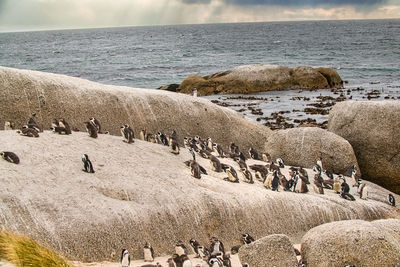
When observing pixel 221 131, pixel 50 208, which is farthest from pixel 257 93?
pixel 50 208

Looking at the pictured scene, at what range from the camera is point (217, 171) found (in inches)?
492

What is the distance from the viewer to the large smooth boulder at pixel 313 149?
16062 mm

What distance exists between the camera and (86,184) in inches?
378

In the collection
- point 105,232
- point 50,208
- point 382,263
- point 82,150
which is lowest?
point 382,263

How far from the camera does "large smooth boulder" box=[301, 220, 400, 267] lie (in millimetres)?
8430

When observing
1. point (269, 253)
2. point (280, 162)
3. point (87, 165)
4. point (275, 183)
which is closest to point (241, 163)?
point (275, 183)

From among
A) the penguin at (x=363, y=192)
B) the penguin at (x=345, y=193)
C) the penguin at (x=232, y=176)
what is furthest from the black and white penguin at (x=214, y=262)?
the penguin at (x=363, y=192)

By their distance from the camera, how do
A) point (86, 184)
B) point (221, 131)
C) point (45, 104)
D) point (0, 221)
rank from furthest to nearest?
1. point (221, 131)
2. point (45, 104)
3. point (86, 184)
4. point (0, 221)

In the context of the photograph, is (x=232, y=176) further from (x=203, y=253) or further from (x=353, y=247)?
(x=353, y=247)

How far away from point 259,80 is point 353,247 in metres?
31.3

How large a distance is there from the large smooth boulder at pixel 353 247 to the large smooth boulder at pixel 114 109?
858 cm

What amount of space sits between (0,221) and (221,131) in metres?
10.6

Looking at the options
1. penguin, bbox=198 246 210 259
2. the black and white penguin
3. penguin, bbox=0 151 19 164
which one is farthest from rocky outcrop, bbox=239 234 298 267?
penguin, bbox=0 151 19 164

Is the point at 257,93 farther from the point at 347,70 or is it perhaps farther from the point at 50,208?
the point at 50,208
